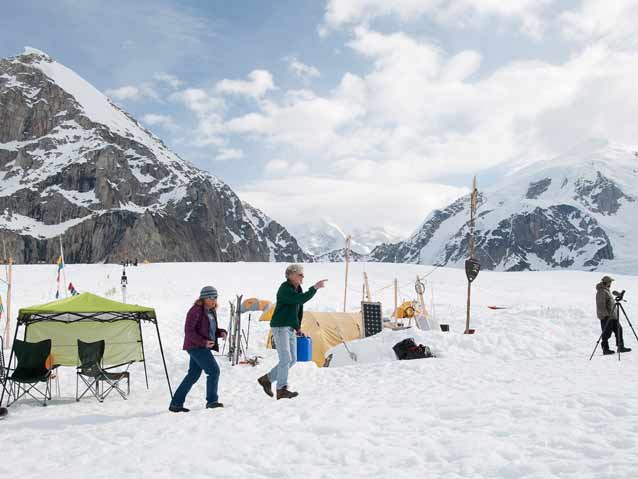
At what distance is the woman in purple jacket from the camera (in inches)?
328

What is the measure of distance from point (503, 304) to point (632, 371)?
2406cm

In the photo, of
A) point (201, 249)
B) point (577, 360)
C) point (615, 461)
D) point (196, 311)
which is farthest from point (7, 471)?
point (201, 249)

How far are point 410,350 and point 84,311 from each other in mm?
8204

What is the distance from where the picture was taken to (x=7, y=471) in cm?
571

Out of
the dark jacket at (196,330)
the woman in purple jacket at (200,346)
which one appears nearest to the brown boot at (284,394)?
the woman in purple jacket at (200,346)

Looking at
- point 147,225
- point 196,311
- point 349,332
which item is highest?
point 147,225

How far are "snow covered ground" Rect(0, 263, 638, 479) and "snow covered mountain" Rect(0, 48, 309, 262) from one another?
482ft

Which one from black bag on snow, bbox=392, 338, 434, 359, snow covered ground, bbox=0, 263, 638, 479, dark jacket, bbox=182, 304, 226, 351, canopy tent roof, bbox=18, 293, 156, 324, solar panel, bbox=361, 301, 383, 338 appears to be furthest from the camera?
solar panel, bbox=361, 301, 383, 338

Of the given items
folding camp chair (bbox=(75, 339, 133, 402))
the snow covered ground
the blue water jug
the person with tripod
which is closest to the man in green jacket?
the snow covered ground

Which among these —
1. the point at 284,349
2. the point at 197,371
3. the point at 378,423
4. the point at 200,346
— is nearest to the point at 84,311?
the point at 197,371

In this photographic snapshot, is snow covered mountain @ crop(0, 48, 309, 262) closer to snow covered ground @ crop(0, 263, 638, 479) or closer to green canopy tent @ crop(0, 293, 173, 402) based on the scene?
green canopy tent @ crop(0, 293, 173, 402)

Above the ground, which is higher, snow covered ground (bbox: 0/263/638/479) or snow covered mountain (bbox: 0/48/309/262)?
snow covered mountain (bbox: 0/48/309/262)

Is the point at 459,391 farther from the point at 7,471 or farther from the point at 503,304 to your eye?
the point at 503,304

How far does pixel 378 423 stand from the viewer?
657cm
